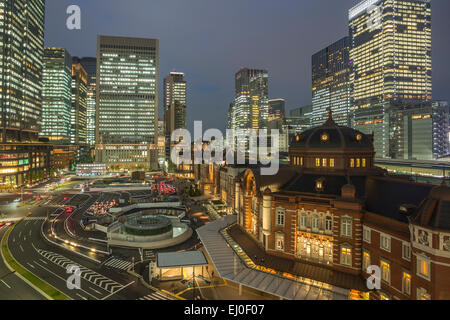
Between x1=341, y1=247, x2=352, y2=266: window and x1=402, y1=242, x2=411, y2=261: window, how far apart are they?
7.23 metres

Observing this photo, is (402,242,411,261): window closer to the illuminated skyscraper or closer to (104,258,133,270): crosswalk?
(104,258,133,270): crosswalk

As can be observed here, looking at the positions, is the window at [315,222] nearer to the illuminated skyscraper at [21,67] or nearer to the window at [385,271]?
the window at [385,271]

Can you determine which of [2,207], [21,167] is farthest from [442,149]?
[21,167]

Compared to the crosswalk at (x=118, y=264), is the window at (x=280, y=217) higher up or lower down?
higher up

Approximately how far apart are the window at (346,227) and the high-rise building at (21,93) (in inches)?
6099

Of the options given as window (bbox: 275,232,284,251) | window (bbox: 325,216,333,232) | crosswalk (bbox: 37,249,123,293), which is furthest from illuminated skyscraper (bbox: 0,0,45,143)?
window (bbox: 325,216,333,232)

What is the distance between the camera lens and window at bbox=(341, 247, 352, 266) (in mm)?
37250

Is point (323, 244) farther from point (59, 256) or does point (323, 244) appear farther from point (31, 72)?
point (31, 72)

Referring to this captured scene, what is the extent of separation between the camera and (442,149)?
7116 inches

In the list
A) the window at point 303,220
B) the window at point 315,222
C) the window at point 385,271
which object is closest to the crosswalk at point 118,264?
the window at point 303,220

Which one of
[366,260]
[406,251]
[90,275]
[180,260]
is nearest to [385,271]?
[366,260]

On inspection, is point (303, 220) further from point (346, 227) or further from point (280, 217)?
point (346, 227)

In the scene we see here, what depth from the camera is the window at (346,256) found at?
37250 mm

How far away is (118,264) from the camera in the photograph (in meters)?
50.4
